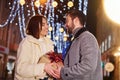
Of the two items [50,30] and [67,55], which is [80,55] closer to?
[67,55]

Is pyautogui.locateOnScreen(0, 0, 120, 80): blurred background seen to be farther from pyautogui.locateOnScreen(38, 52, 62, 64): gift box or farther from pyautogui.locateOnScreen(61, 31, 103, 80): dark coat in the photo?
pyautogui.locateOnScreen(61, 31, 103, 80): dark coat

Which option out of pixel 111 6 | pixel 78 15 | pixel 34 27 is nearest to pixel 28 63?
pixel 34 27

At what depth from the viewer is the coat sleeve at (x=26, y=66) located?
377 cm

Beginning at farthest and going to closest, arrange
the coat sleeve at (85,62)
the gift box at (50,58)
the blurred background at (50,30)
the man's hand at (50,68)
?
1. the blurred background at (50,30)
2. the gift box at (50,58)
3. the man's hand at (50,68)
4. the coat sleeve at (85,62)

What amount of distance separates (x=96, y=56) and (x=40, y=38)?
0.85 m

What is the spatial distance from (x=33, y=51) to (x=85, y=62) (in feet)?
2.43

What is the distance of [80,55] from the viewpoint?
3703mm

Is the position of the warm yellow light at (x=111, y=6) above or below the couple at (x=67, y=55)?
above

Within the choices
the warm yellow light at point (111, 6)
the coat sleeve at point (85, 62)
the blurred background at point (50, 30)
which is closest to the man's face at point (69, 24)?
the coat sleeve at point (85, 62)

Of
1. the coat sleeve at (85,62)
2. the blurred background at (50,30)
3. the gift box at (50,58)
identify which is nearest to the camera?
the coat sleeve at (85,62)

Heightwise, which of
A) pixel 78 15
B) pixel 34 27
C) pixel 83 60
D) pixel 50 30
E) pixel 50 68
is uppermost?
pixel 50 30

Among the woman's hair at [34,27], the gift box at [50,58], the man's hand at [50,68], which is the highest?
the woman's hair at [34,27]

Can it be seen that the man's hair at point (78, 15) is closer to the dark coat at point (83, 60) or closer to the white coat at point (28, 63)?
the dark coat at point (83, 60)

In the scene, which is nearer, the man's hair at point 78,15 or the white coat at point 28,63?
the white coat at point 28,63
